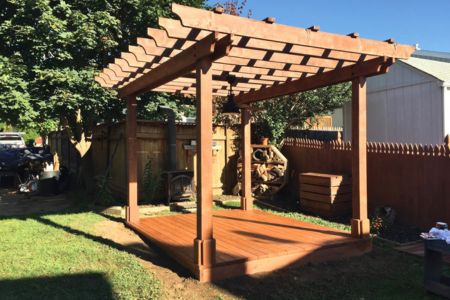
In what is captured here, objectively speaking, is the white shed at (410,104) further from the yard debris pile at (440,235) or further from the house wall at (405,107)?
the yard debris pile at (440,235)

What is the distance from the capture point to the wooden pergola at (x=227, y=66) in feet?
13.9

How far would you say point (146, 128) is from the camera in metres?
9.62

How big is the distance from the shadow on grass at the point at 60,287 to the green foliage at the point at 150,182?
4766mm

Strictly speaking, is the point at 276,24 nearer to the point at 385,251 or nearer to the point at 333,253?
the point at 333,253

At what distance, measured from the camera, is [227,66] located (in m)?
5.93

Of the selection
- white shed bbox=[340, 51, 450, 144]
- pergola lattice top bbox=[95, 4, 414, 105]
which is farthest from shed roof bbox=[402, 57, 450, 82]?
pergola lattice top bbox=[95, 4, 414, 105]

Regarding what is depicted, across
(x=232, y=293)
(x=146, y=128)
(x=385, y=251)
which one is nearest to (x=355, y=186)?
(x=385, y=251)

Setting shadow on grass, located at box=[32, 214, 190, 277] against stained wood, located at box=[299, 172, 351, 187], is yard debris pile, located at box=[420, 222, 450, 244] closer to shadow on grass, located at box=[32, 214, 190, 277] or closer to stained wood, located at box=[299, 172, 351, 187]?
shadow on grass, located at box=[32, 214, 190, 277]

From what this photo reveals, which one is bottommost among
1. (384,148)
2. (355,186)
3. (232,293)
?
(232,293)

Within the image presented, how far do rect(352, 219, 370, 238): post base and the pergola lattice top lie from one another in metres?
2.05

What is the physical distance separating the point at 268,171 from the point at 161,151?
8.77 ft

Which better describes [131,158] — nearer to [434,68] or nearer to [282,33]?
[282,33]

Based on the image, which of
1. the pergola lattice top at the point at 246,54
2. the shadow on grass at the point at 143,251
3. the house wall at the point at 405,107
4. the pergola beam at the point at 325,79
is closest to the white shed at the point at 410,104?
the house wall at the point at 405,107

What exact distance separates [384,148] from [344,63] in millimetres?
2469
